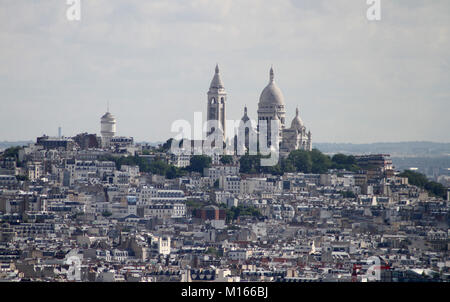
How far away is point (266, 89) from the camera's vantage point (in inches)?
4080

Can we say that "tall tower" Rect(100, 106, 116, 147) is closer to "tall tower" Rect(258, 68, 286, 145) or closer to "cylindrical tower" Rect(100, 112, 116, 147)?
"cylindrical tower" Rect(100, 112, 116, 147)

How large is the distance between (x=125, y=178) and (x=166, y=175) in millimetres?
4156

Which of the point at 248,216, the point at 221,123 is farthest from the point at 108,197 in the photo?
the point at 221,123

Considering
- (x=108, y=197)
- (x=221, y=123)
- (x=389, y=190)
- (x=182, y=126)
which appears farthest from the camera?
(x=221, y=123)

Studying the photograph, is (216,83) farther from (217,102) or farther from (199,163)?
(199,163)

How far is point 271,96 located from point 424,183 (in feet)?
65.3

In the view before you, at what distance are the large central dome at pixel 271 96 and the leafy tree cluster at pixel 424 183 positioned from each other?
15.9m

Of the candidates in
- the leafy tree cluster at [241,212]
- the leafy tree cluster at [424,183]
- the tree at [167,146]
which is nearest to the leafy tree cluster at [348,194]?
the leafy tree cluster at [424,183]

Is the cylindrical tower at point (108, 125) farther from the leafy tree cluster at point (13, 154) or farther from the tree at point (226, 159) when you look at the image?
the tree at point (226, 159)

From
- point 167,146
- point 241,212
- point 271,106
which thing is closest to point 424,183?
point 241,212

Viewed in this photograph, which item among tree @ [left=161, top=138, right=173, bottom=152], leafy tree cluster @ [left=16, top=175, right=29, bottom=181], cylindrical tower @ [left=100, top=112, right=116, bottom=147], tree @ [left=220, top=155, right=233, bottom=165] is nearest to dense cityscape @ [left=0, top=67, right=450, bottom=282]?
cylindrical tower @ [left=100, top=112, right=116, bottom=147]

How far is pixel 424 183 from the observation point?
85250 mm

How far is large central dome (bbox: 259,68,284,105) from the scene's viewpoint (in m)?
103
